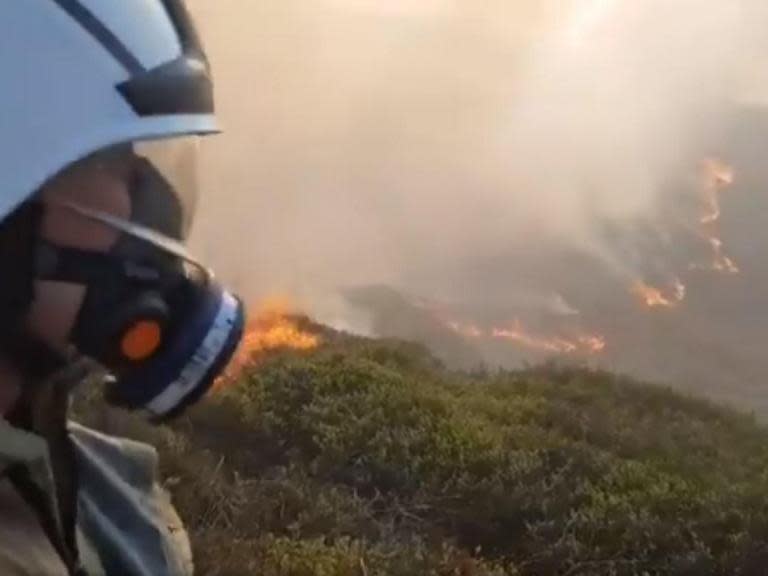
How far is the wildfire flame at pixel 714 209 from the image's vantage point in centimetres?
3109

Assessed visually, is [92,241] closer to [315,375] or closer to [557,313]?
[315,375]

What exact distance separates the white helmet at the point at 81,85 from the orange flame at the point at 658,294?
27035 millimetres

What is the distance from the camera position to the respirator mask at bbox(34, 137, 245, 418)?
7.80 feet

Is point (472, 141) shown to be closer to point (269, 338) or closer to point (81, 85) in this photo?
point (269, 338)

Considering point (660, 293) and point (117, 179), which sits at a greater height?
point (660, 293)

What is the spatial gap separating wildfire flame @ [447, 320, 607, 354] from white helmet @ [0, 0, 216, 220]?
72.1 ft

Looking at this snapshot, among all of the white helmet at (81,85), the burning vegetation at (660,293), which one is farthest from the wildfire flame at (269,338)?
the burning vegetation at (660,293)

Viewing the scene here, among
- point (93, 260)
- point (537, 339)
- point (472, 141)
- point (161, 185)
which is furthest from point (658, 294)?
point (93, 260)

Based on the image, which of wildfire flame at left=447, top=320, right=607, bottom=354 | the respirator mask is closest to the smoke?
wildfire flame at left=447, top=320, right=607, bottom=354

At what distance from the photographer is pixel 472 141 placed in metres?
42.4

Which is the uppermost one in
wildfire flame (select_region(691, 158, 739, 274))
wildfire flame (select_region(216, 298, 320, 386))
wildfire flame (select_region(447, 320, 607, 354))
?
wildfire flame (select_region(691, 158, 739, 274))

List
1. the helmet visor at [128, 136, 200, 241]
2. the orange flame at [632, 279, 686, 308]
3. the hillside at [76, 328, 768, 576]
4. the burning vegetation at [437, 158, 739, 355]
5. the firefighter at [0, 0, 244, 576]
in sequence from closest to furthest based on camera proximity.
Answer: the firefighter at [0, 0, 244, 576]
the helmet visor at [128, 136, 200, 241]
the hillside at [76, 328, 768, 576]
the burning vegetation at [437, 158, 739, 355]
the orange flame at [632, 279, 686, 308]

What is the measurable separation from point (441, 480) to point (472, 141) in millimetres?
35120

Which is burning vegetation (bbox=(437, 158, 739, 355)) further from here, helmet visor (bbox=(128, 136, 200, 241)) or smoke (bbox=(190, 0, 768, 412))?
helmet visor (bbox=(128, 136, 200, 241))
